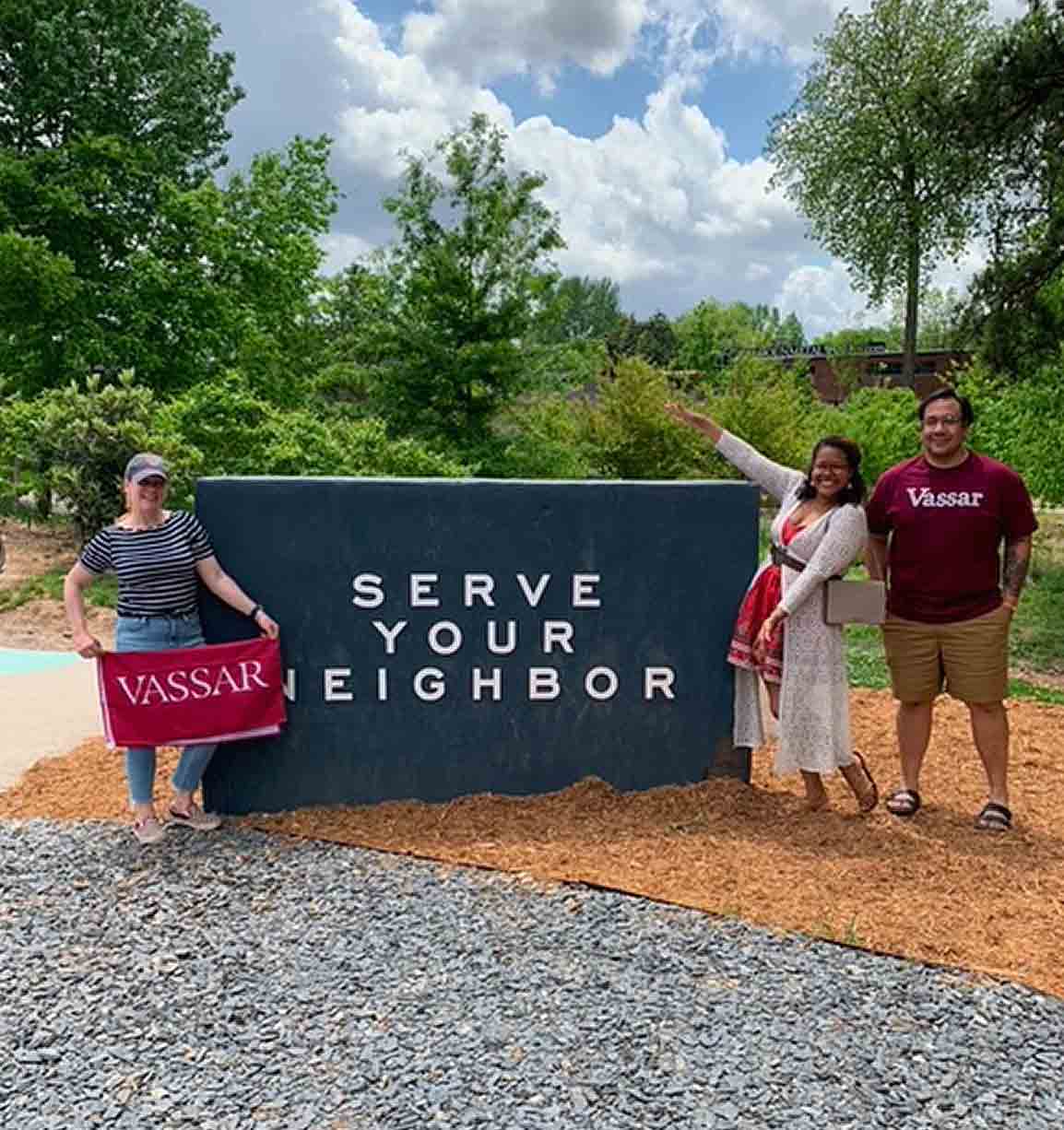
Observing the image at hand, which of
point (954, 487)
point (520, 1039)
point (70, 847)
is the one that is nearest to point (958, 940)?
point (520, 1039)

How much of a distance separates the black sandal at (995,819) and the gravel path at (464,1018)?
4.47 feet

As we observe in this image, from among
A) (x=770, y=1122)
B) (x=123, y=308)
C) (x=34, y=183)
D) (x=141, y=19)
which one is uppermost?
(x=141, y=19)

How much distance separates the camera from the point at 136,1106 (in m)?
2.54

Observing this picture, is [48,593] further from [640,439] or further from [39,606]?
[640,439]

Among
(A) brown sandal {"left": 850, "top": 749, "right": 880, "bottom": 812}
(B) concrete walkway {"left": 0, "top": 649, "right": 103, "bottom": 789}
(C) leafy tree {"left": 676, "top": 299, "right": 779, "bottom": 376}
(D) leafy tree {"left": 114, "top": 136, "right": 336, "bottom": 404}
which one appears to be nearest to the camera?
(A) brown sandal {"left": 850, "top": 749, "right": 880, "bottom": 812}

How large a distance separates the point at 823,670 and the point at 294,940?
2.18 meters

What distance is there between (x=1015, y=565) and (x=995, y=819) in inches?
39.9

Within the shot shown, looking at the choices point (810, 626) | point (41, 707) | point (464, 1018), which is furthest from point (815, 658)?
point (41, 707)

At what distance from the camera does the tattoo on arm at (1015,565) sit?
4.20 metres

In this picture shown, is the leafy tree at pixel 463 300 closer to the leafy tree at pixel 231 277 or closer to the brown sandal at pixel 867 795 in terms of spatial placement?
the leafy tree at pixel 231 277

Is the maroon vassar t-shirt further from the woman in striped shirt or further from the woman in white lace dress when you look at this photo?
the woman in striped shirt

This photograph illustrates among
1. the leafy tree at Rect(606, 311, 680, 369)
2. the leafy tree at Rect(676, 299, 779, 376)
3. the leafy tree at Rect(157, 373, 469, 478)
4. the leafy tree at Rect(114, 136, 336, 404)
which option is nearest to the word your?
the leafy tree at Rect(157, 373, 469, 478)

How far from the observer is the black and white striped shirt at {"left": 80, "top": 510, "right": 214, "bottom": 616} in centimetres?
396

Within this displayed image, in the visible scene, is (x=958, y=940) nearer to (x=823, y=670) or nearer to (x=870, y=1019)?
(x=870, y=1019)
